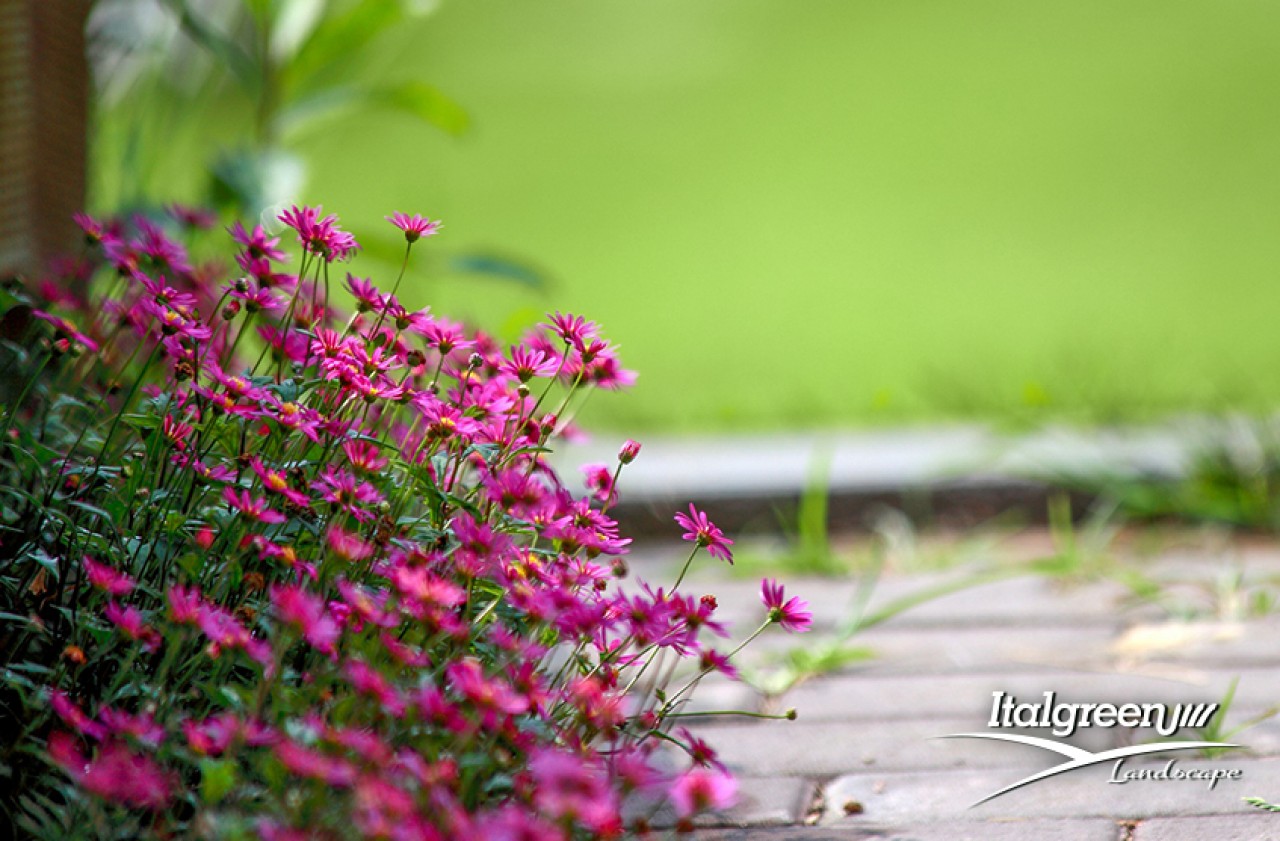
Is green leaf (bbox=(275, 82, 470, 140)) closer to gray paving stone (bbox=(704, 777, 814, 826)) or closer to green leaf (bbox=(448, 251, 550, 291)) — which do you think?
green leaf (bbox=(448, 251, 550, 291))

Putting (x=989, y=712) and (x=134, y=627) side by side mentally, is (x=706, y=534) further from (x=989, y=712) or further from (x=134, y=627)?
(x=989, y=712)

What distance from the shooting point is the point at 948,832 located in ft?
4.26

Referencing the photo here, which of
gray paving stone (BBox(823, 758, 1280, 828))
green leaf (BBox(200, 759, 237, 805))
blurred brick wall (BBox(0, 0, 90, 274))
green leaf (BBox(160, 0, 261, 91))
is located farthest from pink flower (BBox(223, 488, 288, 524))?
green leaf (BBox(160, 0, 261, 91))

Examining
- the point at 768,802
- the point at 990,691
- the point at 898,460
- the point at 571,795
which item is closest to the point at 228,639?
the point at 571,795

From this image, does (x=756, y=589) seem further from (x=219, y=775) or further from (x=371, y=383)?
(x=219, y=775)

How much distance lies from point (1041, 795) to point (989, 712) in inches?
11.3

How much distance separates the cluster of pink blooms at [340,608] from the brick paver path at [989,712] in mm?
229

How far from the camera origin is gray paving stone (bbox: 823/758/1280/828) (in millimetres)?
1338

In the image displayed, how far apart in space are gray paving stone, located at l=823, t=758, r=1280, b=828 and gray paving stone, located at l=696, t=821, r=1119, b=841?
0.08ft

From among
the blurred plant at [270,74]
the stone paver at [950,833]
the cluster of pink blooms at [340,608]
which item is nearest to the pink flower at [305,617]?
the cluster of pink blooms at [340,608]

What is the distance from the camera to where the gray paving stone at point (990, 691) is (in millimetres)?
1695

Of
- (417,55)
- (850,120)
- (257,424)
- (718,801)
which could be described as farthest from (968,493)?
(417,55)

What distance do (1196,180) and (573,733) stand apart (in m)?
4.86

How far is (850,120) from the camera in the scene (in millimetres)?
5828
